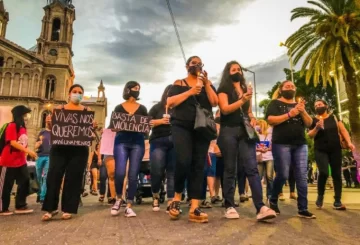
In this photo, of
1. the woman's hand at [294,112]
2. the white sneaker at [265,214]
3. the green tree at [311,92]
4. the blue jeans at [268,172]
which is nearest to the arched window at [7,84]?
the green tree at [311,92]

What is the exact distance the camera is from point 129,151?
4.64m

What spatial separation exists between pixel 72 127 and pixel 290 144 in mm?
3086

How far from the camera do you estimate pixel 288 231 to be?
3.15 m

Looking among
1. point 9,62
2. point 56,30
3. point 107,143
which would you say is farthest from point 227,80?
point 56,30

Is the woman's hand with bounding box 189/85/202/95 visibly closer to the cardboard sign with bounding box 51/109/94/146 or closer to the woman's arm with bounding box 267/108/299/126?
the woman's arm with bounding box 267/108/299/126

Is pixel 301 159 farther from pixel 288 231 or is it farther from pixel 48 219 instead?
pixel 48 219

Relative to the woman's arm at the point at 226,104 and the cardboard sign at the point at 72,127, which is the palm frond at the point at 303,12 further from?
the cardboard sign at the point at 72,127

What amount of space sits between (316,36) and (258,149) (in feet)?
45.7

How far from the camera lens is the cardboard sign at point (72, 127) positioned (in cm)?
420

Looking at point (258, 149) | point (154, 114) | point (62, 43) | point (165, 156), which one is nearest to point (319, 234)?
point (165, 156)

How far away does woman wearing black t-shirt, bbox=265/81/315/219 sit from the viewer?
4.28m

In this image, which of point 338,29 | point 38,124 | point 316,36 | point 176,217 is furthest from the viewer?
point 38,124

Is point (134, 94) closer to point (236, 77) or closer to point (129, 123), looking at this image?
point (129, 123)

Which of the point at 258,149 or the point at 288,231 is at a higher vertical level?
the point at 258,149
